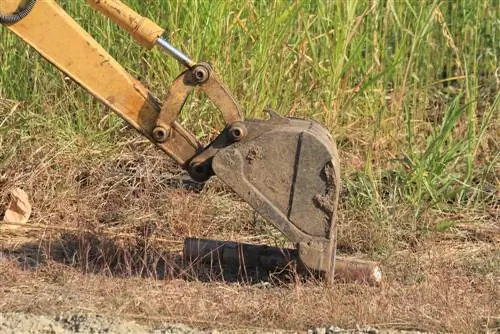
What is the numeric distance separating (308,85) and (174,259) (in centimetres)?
174

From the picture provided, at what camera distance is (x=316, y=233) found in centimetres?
497

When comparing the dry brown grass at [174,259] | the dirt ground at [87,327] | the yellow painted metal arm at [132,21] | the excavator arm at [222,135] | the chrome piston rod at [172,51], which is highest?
the yellow painted metal arm at [132,21]

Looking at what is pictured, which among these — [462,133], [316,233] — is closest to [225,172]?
[316,233]

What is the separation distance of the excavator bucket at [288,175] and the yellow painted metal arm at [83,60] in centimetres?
34

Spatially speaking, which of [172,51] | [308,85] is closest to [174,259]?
[172,51]

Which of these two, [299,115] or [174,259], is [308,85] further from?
[174,259]

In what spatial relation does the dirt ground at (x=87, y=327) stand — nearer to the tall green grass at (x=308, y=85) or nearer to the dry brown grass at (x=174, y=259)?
the dry brown grass at (x=174, y=259)

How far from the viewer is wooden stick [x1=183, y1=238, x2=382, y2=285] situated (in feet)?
17.2

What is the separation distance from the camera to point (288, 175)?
492 centimetres

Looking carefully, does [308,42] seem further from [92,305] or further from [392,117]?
[92,305]

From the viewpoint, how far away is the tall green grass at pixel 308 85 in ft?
21.1

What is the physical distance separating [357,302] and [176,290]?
0.81 meters

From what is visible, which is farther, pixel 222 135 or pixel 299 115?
pixel 299 115

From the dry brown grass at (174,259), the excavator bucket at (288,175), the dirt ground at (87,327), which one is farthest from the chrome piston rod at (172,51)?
the dirt ground at (87,327)
